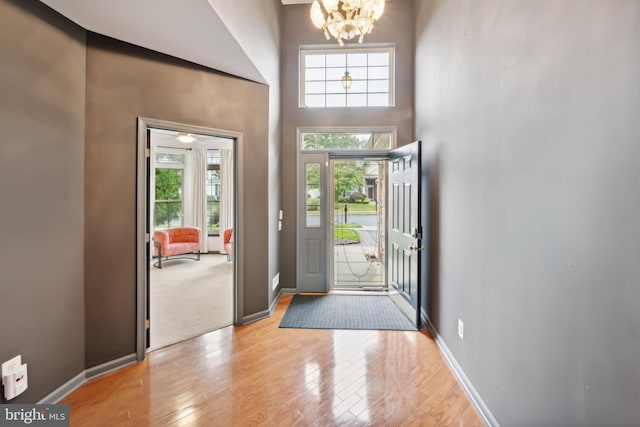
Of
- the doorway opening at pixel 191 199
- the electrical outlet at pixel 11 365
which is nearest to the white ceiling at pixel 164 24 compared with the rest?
the electrical outlet at pixel 11 365

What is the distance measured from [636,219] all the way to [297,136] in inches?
145

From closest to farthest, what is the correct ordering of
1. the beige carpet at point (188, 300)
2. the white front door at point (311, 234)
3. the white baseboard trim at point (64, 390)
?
the white baseboard trim at point (64, 390) < the beige carpet at point (188, 300) < the white front door at point (311, 234)

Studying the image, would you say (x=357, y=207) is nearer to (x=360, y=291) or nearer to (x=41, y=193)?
(x=360, y=291)

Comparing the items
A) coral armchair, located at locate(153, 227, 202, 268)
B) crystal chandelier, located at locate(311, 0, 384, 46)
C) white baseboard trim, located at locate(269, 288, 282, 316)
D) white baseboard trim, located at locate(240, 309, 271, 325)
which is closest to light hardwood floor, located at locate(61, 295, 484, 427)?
white baseboard trim, located at locate(240, 309, 271, 325)

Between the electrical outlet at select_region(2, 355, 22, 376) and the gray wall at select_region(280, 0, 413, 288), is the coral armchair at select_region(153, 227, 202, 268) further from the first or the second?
the electrical outlet at select_region(2, 355, 22, 376)

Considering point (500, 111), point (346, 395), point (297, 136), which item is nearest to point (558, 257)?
point (500, 111)

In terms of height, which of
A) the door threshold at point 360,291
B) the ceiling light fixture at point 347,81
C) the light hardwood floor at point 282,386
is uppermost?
the ceiling light fixture at point 347,81

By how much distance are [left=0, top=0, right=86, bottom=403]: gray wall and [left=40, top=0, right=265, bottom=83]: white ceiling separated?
183mm

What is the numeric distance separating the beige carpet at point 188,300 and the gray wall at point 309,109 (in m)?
1.03

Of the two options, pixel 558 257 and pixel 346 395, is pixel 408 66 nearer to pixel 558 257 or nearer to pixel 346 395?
pixel 558 257

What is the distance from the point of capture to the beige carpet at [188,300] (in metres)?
3.13

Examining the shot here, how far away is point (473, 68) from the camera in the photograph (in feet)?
6.88

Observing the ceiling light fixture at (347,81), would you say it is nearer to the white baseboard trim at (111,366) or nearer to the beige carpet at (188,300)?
the beige carpet at (188,300)

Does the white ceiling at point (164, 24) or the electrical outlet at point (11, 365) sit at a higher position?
the white ceiling at point (164, 24)
